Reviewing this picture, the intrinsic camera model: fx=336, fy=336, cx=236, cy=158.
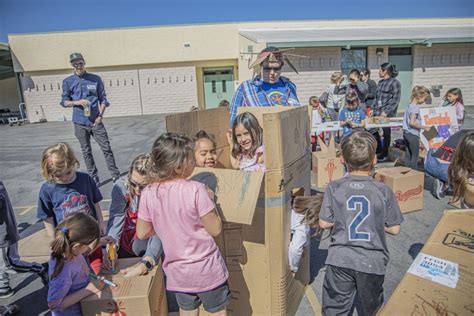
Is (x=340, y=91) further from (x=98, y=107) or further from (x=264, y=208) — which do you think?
(x=264, y=208)

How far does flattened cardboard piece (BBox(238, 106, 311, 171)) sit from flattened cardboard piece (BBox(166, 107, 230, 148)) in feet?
2.32

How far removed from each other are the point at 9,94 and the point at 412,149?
93.7 ft

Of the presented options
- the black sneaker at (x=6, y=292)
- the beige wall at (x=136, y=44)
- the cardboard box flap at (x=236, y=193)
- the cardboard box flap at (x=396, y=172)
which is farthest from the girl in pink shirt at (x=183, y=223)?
the beige wall at (x=136, y=44)

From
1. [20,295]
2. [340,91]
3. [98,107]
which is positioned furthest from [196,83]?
[20,295]

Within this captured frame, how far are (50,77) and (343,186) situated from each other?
2090cm

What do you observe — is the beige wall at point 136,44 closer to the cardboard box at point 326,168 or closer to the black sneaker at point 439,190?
the cardboard box at point 326,168

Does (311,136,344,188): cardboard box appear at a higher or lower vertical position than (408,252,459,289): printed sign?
lower

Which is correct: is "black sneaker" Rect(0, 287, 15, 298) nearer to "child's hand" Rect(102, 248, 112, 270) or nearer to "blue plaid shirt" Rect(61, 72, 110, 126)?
"child's hand" Rect(102, 248, 112, 270)

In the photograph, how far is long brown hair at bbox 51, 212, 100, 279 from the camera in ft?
5.98

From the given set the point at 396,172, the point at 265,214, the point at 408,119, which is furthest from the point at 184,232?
the point at 408,119

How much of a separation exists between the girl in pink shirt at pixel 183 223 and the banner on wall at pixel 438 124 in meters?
4.46

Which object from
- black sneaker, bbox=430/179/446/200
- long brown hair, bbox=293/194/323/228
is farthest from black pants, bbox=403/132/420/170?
long brown hair, bbox=293/194/323/228

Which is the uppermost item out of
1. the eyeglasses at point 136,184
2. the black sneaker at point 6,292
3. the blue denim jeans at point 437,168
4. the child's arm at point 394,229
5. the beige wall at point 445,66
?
the beige wall at point 445,66

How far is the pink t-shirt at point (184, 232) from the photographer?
5.54 ft
